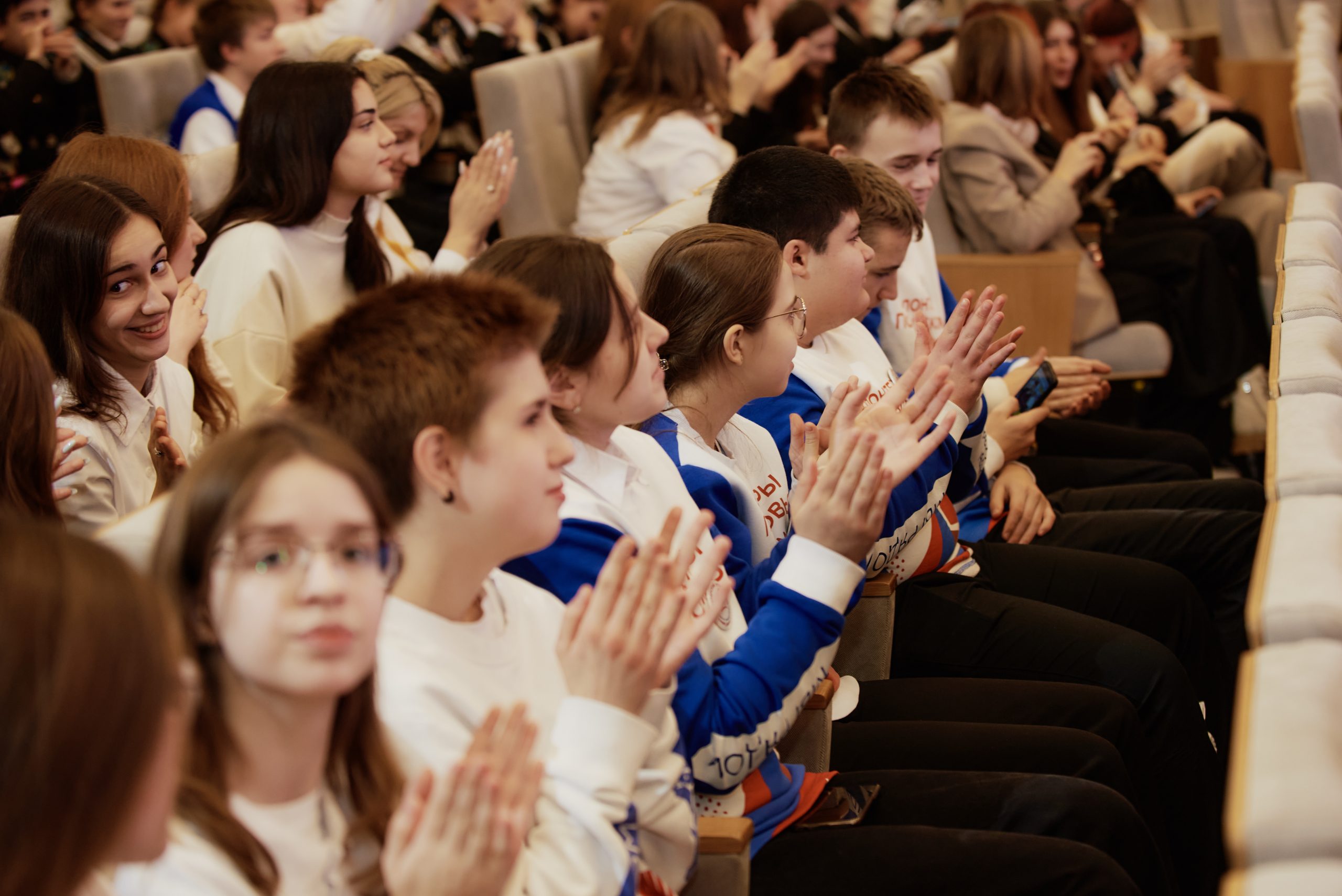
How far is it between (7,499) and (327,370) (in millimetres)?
473

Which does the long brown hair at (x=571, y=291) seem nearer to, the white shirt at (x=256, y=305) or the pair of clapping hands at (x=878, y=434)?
the pair of clapping hands at (x=878, y=434)

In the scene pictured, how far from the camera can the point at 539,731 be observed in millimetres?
1188

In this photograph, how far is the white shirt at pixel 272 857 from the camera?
0.90 m

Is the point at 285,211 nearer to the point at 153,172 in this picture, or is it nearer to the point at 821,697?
the point at 153,172

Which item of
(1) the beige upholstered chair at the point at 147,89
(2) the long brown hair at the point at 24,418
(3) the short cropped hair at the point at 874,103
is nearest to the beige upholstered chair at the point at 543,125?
(1) the beige upholstered chair at the point at 147,89

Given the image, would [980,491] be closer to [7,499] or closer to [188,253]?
[188,253]

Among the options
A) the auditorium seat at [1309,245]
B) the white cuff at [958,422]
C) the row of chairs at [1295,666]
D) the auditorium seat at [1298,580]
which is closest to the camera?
the row of chairs at [1295,666]

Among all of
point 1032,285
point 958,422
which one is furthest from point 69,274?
point 1032,285

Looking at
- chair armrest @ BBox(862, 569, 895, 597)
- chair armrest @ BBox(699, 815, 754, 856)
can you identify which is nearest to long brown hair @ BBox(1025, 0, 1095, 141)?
chair armrest @ BBox(862, 569, 895, 597)

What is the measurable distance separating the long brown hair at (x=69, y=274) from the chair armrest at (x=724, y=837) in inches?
41.0

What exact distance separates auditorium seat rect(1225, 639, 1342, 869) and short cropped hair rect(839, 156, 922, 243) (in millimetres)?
1394

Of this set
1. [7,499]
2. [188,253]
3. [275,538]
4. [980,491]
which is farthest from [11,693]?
[980,491]

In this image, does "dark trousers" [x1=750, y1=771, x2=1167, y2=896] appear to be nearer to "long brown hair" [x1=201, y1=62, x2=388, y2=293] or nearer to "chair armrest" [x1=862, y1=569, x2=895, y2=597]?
"chair armrest" [x1=862, y1=569, x2=895, y2=597]

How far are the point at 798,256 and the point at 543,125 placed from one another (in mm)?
2022
